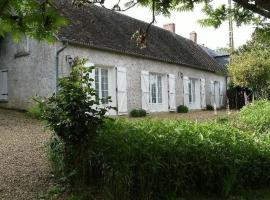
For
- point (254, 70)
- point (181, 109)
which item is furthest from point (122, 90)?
point (254, 70)

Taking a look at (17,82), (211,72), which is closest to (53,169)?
(17,82)

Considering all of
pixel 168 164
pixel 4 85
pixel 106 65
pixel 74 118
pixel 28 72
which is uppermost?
pixel 106 65

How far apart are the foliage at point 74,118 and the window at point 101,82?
10289 mm

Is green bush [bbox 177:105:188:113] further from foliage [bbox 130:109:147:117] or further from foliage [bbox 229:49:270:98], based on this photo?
foliage [bbox 130:109:147:117]

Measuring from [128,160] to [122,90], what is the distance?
38.8ft

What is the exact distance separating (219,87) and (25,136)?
61.5ft

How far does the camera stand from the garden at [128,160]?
526 cm

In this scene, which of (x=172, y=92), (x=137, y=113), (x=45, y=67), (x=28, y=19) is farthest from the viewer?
(x=172, y=92)

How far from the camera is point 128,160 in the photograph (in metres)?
5.24

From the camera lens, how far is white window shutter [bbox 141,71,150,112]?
60.1 feet

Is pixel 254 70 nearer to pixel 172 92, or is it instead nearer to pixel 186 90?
pixel 186 90

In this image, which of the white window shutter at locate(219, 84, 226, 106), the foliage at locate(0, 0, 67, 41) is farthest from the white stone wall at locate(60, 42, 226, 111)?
the foliage at locate(0, 0, 67, 41)

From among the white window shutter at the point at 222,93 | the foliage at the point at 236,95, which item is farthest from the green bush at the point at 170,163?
the white window shutter at the point at 222,93

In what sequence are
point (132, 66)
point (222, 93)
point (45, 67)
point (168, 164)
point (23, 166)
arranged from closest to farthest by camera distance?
point (168, 164) → point (23, 166) → point (45, 67) → point (132, 66) → point (222, 93)
